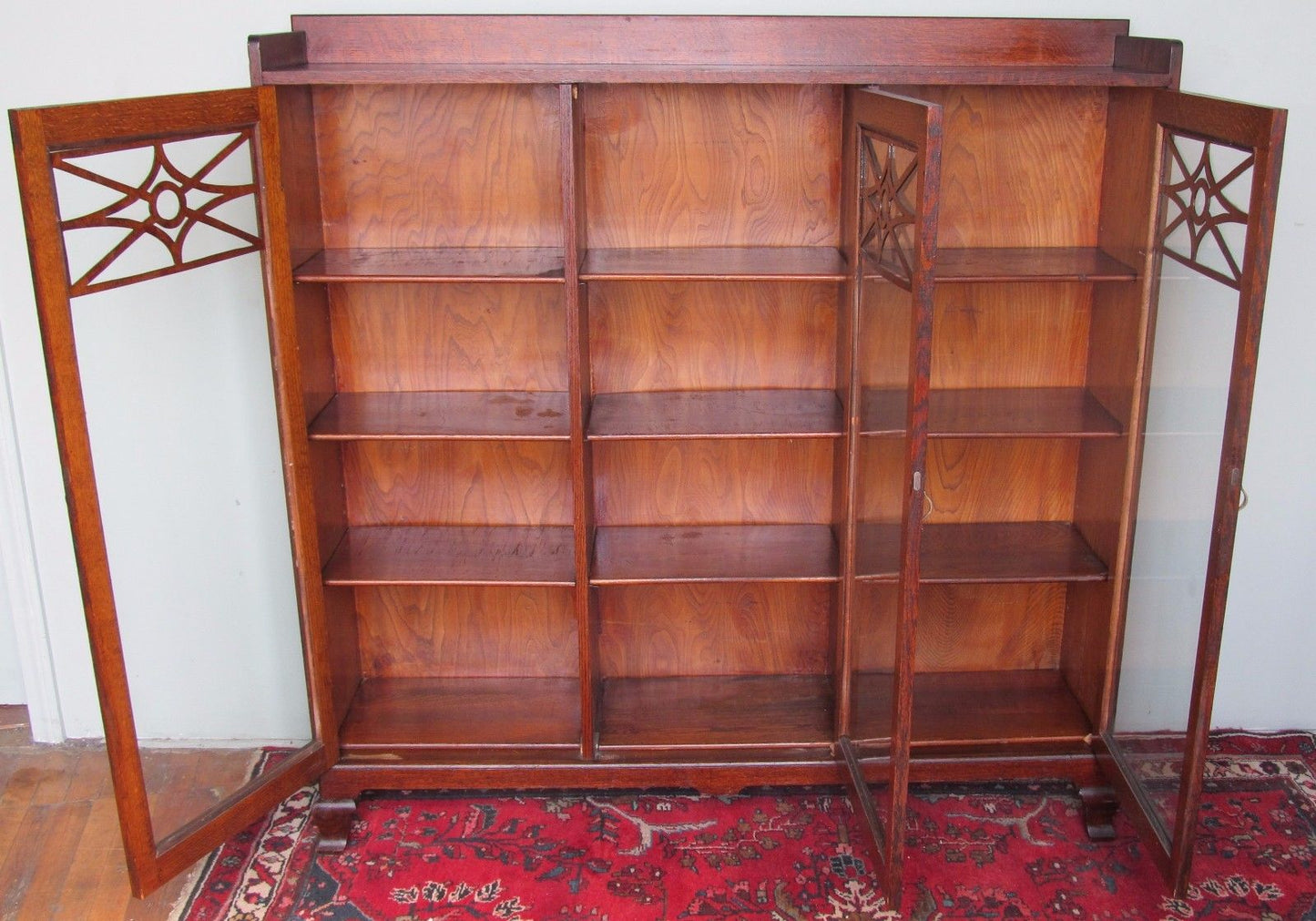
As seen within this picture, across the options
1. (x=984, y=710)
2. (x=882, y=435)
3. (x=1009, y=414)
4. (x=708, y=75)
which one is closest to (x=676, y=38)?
(x=708, y=75)

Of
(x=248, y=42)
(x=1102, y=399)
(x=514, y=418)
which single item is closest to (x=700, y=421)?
(x=514, y=418)

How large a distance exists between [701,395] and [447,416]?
0.57 metres

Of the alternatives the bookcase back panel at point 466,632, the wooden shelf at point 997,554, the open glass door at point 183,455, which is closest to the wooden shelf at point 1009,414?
the wooden shelf at point 997,554

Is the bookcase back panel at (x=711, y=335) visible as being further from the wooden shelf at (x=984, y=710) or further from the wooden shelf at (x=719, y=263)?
the wooden shelf at (x=984, y=710)

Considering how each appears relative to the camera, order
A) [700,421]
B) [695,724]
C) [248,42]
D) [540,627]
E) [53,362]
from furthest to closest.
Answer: [540,627], [695,724], [700,421], [248,42], [53,362]

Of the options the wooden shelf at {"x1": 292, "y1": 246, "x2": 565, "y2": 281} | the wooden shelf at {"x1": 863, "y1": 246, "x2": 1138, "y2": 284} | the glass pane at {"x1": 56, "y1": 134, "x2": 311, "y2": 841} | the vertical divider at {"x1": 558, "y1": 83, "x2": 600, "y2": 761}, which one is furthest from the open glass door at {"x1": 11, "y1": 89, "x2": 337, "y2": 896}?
the wooden shelf at {"x1": 863, "y1": 246, "x2": 1138, "y2": 284}

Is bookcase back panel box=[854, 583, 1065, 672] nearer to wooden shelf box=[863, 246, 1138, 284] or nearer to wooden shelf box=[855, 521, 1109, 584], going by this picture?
wooden shelf box=[855, 521, 1109, 584]

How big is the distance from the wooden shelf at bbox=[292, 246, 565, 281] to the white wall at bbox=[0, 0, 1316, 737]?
1.56 feet

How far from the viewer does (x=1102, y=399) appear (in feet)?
8.82

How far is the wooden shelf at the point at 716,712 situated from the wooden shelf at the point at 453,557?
407 millimetres

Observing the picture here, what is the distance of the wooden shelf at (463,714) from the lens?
2.79m

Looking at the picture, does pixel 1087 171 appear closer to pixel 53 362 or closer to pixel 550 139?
A: pixel 550 139

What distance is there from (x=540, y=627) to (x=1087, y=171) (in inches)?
64.2

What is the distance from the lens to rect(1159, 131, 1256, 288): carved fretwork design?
2.05 metres
